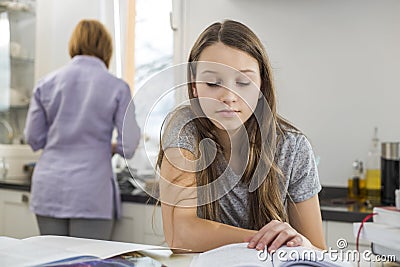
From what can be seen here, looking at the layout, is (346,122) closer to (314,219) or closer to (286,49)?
(286,49)

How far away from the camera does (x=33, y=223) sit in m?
1.68

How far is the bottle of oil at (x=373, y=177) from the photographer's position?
1269 millimetres

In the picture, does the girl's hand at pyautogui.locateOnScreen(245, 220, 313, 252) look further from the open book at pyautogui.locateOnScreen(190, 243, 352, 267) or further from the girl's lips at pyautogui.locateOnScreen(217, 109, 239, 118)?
the girl's lips at pyautogui.locateOnScreen(217, 109, 239, 118)

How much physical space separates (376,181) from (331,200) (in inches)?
7.0

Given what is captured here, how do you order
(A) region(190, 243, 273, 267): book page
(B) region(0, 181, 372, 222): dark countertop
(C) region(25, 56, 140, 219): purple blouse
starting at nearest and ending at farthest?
1. (A) region(190, 243, 273, 267): book page
2. (B) region(0, 181, 372, 222): dark countertop
3. (C) region(25, 56, 140, 219): purple blouse

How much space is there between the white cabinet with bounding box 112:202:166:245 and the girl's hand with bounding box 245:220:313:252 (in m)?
0.88

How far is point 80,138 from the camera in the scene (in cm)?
144

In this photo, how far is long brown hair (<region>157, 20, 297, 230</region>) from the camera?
0.64 meters

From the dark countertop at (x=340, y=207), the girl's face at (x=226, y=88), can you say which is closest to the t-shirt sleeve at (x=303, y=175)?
the girl's face at (x=226, y=88)

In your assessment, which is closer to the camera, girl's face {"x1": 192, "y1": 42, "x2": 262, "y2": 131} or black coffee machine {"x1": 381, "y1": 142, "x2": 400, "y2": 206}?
girl's face {"x1": 192, "y1": 42, "x2": 262, "y2": 131}

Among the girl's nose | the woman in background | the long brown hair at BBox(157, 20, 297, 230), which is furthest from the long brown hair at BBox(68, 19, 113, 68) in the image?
the girl's nose

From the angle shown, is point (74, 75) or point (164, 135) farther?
point (74, 75)

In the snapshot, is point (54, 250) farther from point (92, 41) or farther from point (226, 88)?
point (92, 41)

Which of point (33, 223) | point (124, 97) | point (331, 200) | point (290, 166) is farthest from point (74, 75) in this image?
point (290, 166)
